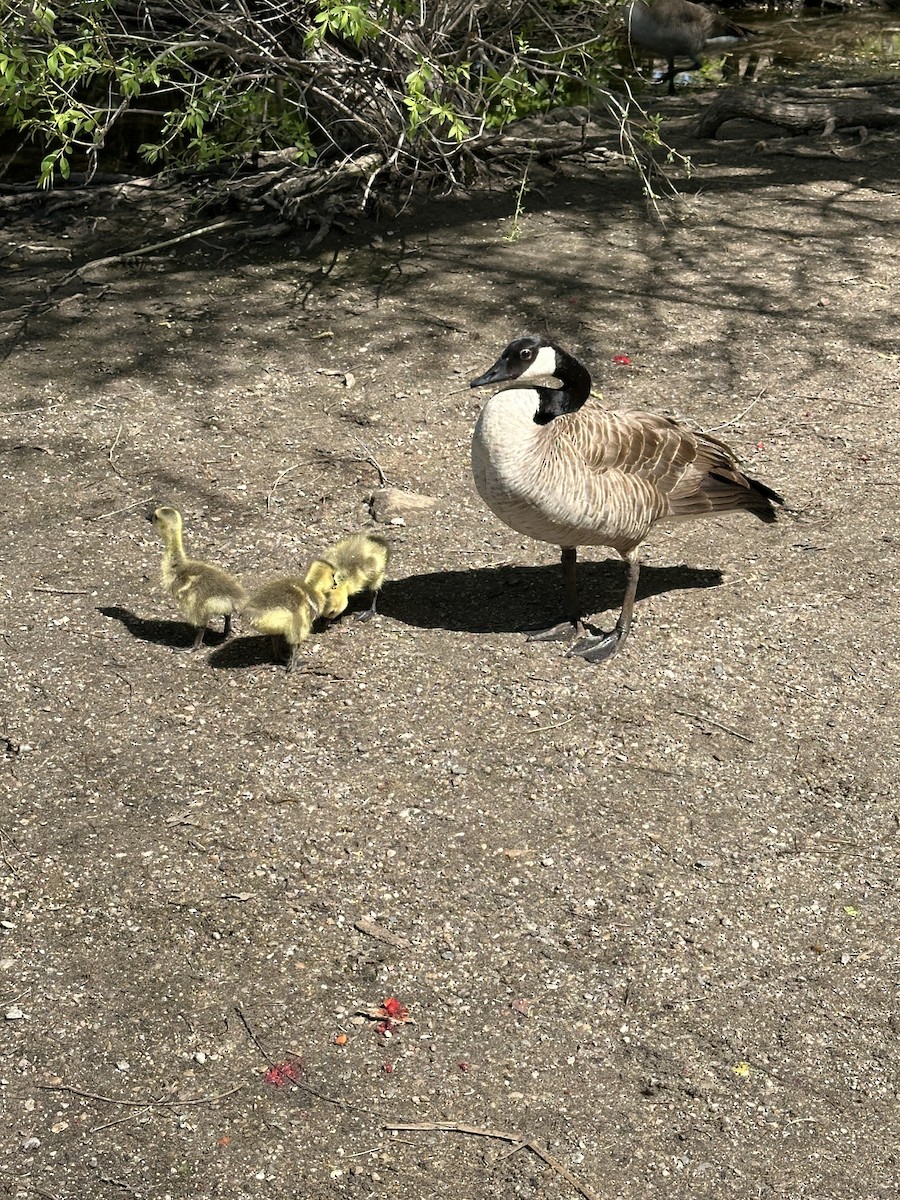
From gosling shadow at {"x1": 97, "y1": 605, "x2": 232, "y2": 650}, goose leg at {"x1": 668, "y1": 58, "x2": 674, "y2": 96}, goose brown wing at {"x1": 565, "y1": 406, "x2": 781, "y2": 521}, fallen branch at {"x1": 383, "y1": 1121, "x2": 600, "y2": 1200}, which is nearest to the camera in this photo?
fallen branch at {"x1": 383, "y1": 1121, "x2": 600, "y2": 1200}

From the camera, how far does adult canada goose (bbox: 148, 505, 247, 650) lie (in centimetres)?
551

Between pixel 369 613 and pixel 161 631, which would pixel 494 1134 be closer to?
pixel 369 613

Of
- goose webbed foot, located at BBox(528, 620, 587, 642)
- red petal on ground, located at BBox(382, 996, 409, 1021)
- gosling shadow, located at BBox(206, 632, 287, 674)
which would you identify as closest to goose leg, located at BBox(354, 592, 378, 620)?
gosling shadow, located at BBox(206, 632, 287, 674)

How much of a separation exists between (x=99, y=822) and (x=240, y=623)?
1467mm

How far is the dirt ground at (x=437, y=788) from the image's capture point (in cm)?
375

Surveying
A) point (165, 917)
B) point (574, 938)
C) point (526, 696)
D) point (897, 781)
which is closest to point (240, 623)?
point (526, 696)

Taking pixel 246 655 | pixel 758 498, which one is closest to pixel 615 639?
pixel 758 498

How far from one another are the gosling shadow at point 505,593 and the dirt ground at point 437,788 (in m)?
0.02

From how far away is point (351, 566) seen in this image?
5.78m

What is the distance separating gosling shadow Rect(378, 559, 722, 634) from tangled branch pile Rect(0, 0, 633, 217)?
3.01 m

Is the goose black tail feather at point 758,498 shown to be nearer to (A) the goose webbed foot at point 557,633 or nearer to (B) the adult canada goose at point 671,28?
(A) the goose webbed foot at point 557,633

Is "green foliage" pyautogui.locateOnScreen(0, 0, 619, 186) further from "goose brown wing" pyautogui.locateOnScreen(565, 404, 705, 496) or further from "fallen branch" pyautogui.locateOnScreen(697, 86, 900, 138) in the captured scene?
"goose brown wing" pyautogui.locateOnScreen(565, 404, 705, 496)

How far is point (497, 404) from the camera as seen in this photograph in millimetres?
5363

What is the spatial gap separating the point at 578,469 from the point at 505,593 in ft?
3.31
